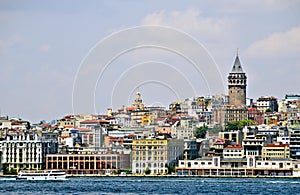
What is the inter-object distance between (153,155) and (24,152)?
943 centimetres

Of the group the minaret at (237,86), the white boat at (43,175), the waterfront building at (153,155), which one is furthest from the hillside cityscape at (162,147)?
the minaret at (237,86)

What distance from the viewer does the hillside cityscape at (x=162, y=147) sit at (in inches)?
3162

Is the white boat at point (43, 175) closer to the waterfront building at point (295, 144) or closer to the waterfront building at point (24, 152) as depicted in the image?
the waterfront building at point (24, 152)

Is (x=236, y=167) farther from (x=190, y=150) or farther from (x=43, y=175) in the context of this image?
(x=43, y=175)

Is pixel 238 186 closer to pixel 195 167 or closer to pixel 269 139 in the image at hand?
pixel 195 167

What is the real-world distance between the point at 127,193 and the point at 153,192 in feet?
5.24

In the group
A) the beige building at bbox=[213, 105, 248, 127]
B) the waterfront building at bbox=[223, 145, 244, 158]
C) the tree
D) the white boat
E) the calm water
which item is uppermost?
the beige building at bbox=[213, 105, 248, 127]

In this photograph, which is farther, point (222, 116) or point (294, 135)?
point (222, 116)

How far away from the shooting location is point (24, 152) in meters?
84.2

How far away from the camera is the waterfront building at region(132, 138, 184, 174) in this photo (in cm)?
8175

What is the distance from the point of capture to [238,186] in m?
61.6

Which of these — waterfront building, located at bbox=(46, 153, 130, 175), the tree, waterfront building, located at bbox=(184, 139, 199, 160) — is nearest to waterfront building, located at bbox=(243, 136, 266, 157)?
waterfront building, located at bbox=(184, 139, 199, 160)

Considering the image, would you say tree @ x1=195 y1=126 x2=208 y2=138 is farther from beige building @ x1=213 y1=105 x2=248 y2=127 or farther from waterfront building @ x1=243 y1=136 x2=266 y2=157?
waterfront building @ x1=243 y1=136 x2=266 y2=157

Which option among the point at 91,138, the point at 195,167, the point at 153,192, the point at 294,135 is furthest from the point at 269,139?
the point at 153,192
